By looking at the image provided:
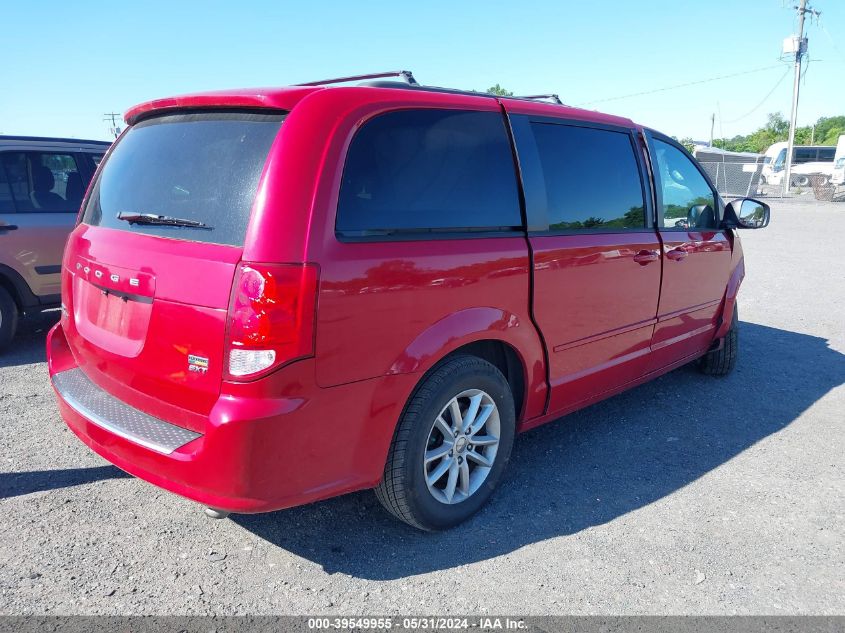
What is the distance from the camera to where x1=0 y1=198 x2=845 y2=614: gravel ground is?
101 inches

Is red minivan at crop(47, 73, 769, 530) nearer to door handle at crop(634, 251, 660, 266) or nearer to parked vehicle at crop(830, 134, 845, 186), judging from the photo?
door handle at crop(634, 251, 660, 266)

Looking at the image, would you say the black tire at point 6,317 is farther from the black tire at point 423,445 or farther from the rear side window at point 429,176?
the rear side window at point 429,176

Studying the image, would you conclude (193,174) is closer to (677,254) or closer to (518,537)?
(518,537)

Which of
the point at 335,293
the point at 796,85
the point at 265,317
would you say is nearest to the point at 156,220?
the point at 265,317

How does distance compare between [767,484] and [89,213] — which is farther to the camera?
[767,484]

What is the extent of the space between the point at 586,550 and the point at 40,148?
5873 millimetres

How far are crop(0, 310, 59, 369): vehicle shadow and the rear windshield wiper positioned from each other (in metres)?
3.45

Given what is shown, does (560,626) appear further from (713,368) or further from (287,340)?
(713,368)

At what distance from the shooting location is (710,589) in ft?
8.74

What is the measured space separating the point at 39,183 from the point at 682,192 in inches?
218

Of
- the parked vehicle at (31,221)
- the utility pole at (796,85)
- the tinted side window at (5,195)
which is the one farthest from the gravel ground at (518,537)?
the utility pole at (796,85)

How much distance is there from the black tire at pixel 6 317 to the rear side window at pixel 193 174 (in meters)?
3.40

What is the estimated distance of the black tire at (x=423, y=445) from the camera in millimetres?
2730

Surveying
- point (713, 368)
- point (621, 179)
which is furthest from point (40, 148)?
point (713, 368)
